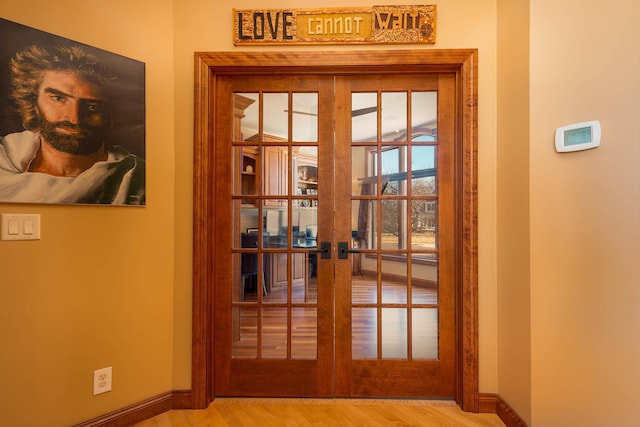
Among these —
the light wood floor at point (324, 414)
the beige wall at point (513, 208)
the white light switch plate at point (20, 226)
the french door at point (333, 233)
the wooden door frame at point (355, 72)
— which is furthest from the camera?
the french door at point (333, 233)

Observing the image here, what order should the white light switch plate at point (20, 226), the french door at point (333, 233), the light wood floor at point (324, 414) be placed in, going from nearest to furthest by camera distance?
1. the white light switch plate at point (20, 226)
2. the light wood floor at point (324, 414)
3. the french door at point (333, 233)

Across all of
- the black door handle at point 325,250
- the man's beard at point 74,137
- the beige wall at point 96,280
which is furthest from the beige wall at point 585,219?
the man's beard at point 74,137

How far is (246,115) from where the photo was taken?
2.06m

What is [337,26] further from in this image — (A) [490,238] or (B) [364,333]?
(B) [364,333]

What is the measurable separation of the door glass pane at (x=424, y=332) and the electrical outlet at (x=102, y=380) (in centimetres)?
183

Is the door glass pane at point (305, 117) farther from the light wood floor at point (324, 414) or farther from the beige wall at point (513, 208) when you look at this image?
the light wood floor at point (324, 414)

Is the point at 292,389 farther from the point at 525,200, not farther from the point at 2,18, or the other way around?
the point at 2,18

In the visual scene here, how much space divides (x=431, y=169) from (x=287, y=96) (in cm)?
108

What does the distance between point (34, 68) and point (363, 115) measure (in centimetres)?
180

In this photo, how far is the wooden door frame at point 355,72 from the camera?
1.88 metres

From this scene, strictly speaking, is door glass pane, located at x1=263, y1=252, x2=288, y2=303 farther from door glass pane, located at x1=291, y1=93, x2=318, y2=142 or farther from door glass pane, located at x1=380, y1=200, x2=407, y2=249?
door glass pane, located at x1=291, y1=93, x2=318, y2=142

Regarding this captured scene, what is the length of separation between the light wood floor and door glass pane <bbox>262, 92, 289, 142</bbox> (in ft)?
5.69

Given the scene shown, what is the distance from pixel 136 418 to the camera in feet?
5.86

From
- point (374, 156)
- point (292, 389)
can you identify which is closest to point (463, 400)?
point (292, 389)
